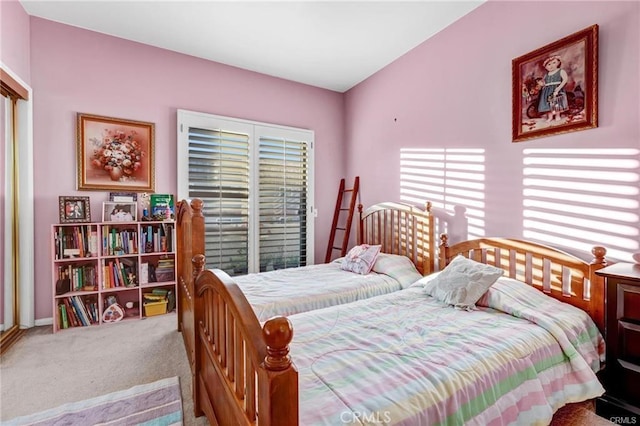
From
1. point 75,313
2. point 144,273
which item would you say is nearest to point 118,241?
point 144,273

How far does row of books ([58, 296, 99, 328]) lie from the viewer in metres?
2.82

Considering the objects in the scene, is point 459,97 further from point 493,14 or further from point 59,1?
point 59,1

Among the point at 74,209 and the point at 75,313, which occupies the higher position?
the point at 74,209

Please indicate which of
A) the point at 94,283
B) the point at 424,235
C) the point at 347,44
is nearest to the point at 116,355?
the point at 94,283

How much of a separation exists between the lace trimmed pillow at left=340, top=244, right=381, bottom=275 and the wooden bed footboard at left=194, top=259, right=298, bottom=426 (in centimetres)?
169

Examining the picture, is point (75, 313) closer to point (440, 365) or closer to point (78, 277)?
point (78, 277)

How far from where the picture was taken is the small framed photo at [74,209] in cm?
280

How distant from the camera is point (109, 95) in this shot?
3066mm

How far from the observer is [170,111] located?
131 inches

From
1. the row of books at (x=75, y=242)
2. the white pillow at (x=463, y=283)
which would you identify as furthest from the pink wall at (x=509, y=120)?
the row of books at (x=75, y=242)

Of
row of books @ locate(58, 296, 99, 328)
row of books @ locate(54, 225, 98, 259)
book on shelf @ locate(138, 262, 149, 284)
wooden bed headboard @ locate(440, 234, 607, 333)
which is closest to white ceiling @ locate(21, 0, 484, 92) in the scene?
row of books @ locate(54, 225, 98, 259)

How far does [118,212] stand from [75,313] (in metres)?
1.00

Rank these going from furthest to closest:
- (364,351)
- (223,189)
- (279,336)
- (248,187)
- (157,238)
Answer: (248,187) → (223,189) → (157,238) → (364,351) → (279,336)

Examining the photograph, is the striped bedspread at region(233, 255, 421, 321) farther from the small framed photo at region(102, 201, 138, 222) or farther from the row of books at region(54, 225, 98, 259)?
the row of books at region(54, 225, 98, 259)
